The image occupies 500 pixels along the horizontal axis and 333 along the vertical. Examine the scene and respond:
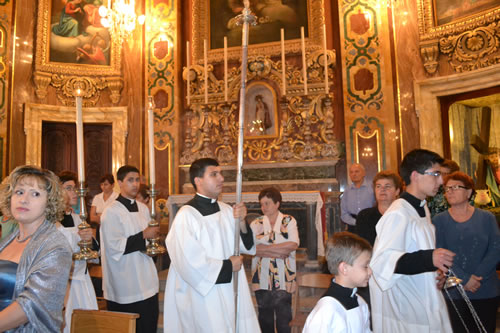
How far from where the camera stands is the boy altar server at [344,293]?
1.95 metres

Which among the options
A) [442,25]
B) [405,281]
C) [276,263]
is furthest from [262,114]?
[405,281]

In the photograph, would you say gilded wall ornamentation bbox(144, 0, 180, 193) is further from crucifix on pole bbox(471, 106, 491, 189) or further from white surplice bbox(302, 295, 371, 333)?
white surplice bbox(302, 295, 371, 333)

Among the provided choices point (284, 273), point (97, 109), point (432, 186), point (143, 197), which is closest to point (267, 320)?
point (284, 273)

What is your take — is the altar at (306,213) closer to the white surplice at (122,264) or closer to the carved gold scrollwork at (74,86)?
the white surplice at (122,264)

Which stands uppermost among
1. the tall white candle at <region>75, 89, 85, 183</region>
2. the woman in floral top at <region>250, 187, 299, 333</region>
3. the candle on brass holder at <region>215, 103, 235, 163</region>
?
the candle on brass holder at <region>215, 103, 235, 163</region>

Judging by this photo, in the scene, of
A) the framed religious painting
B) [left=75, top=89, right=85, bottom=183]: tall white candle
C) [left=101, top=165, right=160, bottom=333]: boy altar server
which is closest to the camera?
[left=75, top=89, right=85, bottom=183]: tall white candle

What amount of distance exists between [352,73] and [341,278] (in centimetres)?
633

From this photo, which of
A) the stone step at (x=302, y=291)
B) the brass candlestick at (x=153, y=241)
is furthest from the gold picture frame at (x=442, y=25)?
the brass candlestick at (x=153, y=241)

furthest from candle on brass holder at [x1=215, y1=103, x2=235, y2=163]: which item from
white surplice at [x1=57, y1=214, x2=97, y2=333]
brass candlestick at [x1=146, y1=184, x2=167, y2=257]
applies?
brass candlestick at [x1=146, y1=184, x2=167, y2=257]

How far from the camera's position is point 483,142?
7.36 metres

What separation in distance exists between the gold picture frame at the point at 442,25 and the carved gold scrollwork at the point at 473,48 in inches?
3.2

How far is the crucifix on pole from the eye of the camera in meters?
7.28

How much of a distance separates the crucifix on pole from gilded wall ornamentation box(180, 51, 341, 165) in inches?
94.9

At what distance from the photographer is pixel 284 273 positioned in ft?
12.7
